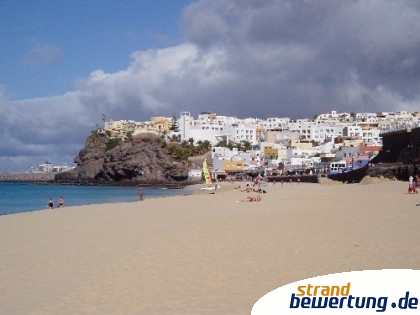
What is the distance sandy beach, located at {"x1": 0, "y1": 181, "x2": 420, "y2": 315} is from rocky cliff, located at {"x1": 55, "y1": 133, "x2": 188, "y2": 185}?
97.3 meters

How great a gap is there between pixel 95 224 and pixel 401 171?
35726 millimetres

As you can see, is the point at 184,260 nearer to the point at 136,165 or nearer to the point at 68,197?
the point at 68,197

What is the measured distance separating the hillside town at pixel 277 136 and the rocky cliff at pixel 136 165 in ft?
30.4

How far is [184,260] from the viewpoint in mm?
10680

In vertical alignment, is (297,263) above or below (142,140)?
below

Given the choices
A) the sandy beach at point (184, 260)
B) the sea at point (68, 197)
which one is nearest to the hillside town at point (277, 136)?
the sea at point (68, 197)

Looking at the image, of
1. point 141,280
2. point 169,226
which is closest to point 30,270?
point 141,280

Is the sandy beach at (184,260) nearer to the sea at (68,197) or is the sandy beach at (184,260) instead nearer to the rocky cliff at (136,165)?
the sea at (68,197)

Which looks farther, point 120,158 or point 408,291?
point 120,158

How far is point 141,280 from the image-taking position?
9039mm

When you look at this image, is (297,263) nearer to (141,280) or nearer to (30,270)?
(141,280)

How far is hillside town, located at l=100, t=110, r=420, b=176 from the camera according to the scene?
Answer: 370ft

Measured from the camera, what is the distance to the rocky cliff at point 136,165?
391ft

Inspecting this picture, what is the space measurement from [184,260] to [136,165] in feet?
370
